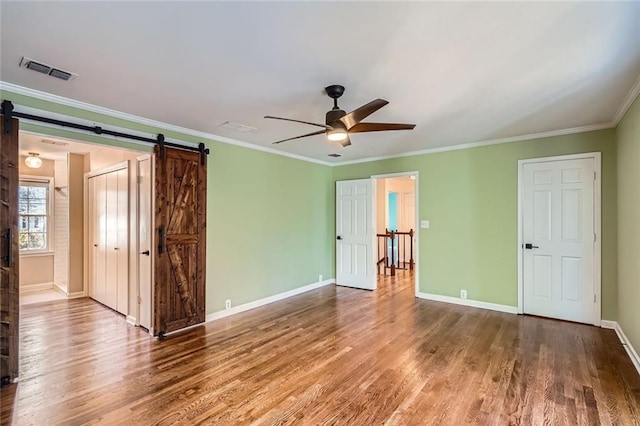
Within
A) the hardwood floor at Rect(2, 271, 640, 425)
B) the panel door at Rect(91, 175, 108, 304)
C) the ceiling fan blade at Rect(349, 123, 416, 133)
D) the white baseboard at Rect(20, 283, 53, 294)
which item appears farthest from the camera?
the white baseboard at Rect(20, 283, 53, 294)

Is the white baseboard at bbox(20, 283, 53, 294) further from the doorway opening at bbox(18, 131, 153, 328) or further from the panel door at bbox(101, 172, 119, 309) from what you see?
the panel door at bbox(101, 172, 119, 309)

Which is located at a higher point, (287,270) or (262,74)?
(262,74)

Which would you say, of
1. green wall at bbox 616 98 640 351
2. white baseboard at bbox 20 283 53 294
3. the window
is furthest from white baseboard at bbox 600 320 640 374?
the window

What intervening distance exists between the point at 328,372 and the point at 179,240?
2417 millimetres

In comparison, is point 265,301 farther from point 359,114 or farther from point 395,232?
point 395,232

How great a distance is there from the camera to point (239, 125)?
12.9 feet

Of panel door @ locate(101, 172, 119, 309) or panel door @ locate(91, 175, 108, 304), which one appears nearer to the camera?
panel door @ locate(101, 172, 119, 309)

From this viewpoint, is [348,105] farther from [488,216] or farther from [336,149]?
[488,216]

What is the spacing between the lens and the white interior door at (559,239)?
4.05m

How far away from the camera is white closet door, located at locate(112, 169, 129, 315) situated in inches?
172

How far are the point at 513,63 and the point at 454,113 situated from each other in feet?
3.71

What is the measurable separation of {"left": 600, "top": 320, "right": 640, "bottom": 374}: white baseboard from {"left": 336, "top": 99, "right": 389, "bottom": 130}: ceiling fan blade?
10.7ft

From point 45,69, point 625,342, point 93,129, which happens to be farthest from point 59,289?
point 625,342

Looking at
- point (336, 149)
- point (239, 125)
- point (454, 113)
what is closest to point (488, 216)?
point (454, 113)
